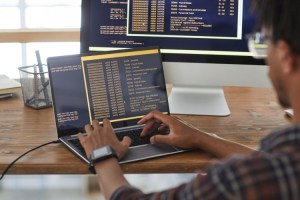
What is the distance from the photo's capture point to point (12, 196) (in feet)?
7.32

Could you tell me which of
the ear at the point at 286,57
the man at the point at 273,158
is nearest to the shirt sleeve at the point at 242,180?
the man at the point at 273,158

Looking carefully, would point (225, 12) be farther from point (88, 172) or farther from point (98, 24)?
point (88, 172)

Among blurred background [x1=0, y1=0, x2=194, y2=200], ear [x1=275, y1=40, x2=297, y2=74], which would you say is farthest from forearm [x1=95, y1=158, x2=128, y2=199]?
blurred background [x1=0, y1=0, x2=194, y2=200]

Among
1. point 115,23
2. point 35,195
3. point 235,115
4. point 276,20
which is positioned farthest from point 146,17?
point 35,195

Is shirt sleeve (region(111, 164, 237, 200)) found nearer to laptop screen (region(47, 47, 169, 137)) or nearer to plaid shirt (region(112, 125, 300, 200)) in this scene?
plaid shirt (region(112, 125, 300, 200))

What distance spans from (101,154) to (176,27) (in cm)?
57

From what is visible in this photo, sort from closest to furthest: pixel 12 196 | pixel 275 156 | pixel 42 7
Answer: pixel 275 156 → pixel 12 196 → pixel 42 7

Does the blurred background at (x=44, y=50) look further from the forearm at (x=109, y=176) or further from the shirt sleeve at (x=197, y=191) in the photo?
the shirt sleeve at (x=197, y=191)

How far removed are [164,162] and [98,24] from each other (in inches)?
21.5

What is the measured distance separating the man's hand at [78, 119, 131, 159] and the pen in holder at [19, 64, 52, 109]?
416 millimetres

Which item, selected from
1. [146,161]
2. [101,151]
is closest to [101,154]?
[101,151]

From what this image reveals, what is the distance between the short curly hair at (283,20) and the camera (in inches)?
27.9

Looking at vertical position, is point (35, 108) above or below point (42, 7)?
below

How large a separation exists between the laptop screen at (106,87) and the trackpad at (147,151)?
166mm
